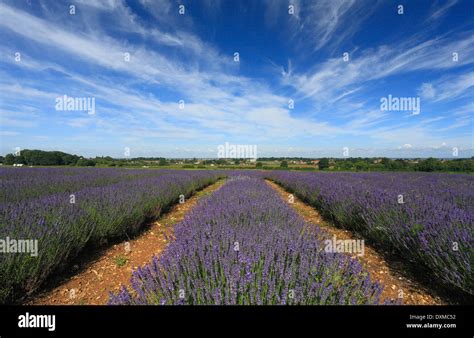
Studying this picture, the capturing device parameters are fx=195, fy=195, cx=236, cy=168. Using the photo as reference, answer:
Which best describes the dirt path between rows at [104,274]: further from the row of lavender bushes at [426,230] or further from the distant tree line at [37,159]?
the distant tree line at [37,159]

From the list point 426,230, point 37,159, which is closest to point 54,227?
point 426,230

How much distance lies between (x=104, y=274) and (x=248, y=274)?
2203mm

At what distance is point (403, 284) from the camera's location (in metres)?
2.19

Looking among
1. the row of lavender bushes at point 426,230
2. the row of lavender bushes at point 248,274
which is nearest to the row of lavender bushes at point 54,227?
the row of lavender bushes at point 248,274

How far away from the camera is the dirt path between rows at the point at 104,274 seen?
1.96m

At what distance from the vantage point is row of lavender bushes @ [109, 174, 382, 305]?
3.82 feet

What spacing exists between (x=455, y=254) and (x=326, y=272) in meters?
1.53

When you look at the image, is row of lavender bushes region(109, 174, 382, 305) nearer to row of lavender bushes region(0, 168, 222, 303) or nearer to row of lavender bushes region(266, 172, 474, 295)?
row of lavender bushes region(266, 172, 474, 295)

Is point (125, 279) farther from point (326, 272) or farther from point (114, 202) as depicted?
point (326, 272)

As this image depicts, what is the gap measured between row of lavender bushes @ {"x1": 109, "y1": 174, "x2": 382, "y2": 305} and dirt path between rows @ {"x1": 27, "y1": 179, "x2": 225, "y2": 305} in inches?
24.8
